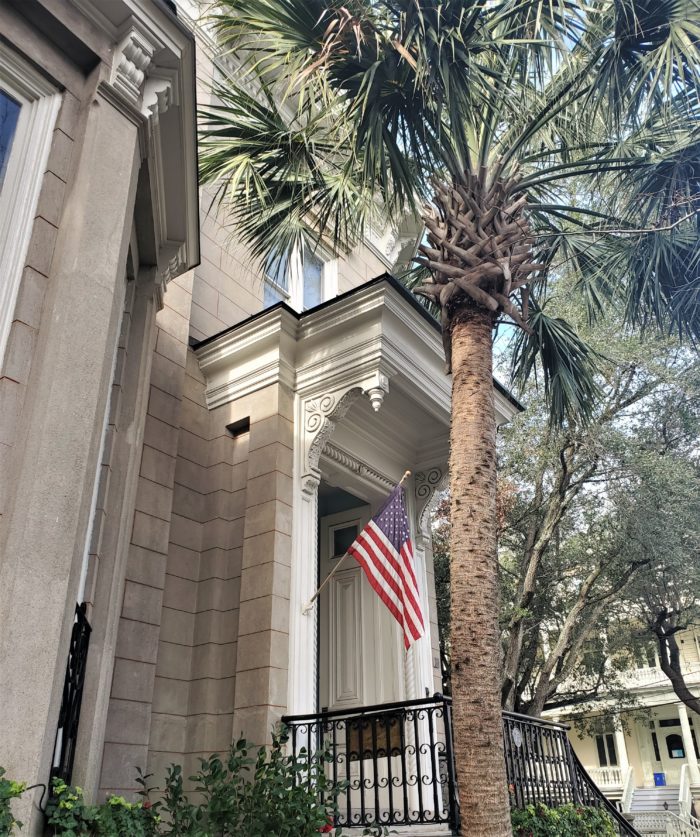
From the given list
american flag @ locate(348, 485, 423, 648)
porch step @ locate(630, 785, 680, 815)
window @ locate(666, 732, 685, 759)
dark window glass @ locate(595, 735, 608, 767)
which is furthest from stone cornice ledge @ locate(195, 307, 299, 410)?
window @ locate(666, 732, 685, 759)

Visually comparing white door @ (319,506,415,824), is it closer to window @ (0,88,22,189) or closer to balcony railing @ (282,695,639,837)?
balcony railing @ (282,695,639,837)

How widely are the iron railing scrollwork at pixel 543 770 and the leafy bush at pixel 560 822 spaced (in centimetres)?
15

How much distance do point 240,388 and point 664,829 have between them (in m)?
21.7

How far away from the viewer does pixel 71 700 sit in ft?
14.0

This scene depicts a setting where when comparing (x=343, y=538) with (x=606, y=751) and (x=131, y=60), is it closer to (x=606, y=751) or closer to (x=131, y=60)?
(x=131, y=60)

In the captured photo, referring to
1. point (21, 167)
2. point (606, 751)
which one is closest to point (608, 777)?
point (606, 751)

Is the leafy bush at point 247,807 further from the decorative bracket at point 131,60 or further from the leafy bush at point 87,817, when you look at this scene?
the decorative bracket at point 131,60

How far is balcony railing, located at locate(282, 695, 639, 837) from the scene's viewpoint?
18.4 ft

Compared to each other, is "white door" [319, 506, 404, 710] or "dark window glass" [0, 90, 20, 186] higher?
"dark window glass" [0, 90, 20, 186]

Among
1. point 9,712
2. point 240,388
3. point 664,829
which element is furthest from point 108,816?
point 664,829

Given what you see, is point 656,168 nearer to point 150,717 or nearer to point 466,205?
point 466,205

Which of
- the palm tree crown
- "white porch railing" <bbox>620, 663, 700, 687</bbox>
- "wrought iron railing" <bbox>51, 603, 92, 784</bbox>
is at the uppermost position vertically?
the palm tree crown

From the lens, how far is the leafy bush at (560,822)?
6.20 meters

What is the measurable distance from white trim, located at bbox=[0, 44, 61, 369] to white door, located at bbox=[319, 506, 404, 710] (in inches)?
242
